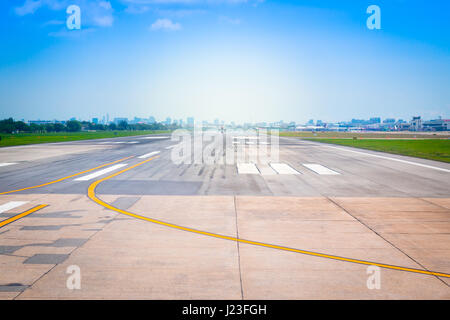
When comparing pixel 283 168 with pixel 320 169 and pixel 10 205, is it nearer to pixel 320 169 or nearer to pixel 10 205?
pixel 320 169

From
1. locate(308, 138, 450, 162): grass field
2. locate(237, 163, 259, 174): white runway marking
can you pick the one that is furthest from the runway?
locate(308, 138, 450, 162): grass field

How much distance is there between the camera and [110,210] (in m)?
9.63

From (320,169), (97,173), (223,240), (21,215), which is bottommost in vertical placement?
(223,240)

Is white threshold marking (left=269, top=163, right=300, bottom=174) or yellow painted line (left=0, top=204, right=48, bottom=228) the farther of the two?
→ white threshold marking (left=269, top=163, right=300, bottom=174)

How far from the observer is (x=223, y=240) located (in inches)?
282

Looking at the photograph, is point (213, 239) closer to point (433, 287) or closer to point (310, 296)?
point (310, 296)

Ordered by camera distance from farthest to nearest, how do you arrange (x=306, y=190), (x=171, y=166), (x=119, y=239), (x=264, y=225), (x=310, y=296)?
(x=171, y=166) → (x=306, y=190) → (x=264, y=225) → (x=119, y=239) → (x=310, y=296)

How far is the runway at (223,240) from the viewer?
5.07m

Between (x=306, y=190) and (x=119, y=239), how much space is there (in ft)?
28.3

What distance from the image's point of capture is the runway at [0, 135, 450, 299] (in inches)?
200

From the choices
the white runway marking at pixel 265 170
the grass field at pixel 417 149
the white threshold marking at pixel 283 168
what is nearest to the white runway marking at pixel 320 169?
the white threshold marking at pixel 283 168

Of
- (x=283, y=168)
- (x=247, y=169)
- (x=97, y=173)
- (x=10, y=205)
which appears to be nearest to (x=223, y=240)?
(x=10, y=205)

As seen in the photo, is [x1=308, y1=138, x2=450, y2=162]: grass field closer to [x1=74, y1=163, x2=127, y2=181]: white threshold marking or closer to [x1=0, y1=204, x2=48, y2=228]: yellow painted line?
[x1=74, y1=163, x2=127, y2=181]: white threshold marking
